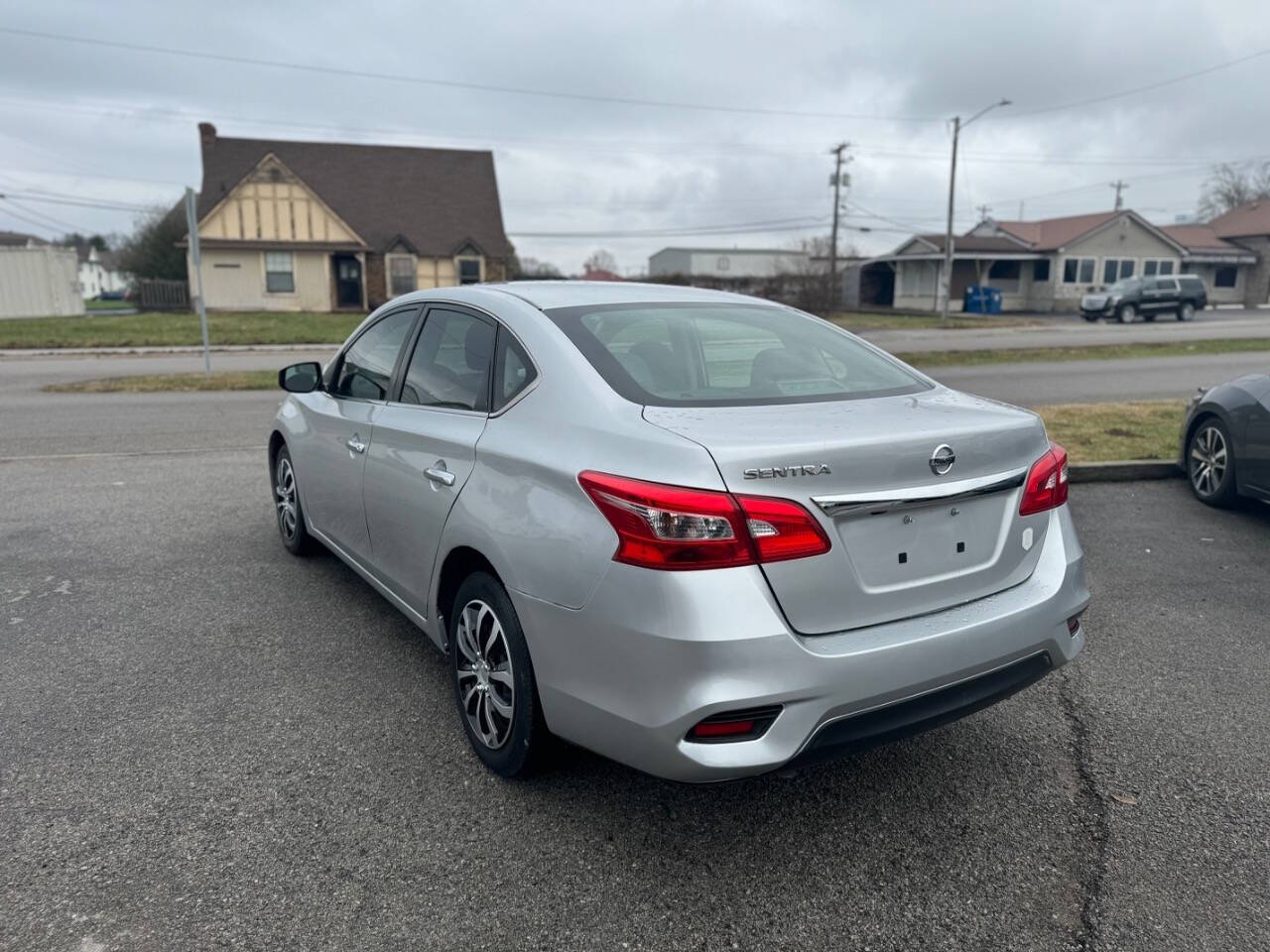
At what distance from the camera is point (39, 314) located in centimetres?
3838

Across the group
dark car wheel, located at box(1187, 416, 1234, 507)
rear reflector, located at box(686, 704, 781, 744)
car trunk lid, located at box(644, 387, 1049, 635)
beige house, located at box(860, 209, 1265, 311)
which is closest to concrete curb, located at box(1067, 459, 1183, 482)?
dark car wheel, located at box(1187, 416, 1234, 507)

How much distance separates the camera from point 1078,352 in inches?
808

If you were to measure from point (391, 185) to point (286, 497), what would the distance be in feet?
131

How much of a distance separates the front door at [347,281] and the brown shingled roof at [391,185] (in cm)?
119

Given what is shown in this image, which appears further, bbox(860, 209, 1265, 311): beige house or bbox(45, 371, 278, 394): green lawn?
bbox(860, 209, 1265, 311): beige house

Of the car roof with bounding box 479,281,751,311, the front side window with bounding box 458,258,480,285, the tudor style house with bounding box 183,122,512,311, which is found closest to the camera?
the car roof with bounding box 479,281,751,311

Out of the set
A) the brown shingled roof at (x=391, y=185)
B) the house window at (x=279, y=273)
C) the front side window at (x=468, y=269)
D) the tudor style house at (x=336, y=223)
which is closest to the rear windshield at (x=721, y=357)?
the tudor style house at (x=336, y=223)

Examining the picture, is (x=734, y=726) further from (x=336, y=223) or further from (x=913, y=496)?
(x=336, y=223)

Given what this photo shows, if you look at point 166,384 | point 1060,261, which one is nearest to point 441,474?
point 166,384

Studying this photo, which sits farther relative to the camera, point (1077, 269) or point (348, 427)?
point (1077, 269)

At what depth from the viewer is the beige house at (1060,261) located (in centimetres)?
4916

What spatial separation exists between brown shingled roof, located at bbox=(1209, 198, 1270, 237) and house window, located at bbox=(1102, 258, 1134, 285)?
10.8 metres

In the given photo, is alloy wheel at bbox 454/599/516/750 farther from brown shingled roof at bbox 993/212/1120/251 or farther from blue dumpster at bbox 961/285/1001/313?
brown shingled roof at bbox 993/212/1120/251

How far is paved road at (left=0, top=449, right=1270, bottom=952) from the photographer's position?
2.47m
